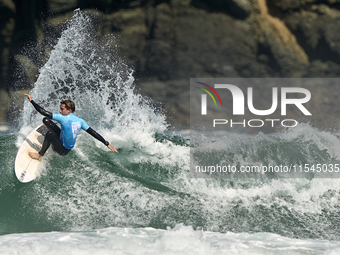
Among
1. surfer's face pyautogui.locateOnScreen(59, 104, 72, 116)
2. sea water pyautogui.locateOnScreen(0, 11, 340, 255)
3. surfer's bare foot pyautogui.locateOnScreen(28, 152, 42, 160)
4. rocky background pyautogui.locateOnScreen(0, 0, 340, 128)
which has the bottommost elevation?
sea water pyautogui.locateOnScreen(0, 11, 340, 255)

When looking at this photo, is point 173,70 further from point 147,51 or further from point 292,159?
point 292,159

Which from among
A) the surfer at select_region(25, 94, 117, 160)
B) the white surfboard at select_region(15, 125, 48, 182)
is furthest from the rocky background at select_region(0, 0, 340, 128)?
the surfer at select_region(25, 94, 117, 160)

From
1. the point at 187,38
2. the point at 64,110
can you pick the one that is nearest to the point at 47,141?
the point at 64,110

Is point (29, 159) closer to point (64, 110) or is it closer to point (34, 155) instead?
point (34, 155)

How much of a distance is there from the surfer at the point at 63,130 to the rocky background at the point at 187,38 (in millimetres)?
3775

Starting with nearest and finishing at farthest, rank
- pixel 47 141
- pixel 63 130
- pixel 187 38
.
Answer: pixel 63 130 → pixel 47 141 → pixel 187 38

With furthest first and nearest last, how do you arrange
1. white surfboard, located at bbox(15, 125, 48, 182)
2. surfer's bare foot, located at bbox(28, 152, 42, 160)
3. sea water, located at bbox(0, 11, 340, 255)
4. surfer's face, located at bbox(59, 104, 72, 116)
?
surfer's bare foot, located at bbox(28, 152, 42, 160), white surfboard, located at bbox(15, 125, 48, 182), surfer's face, located at bbox(59, 104, 72, 116), sea water, located at bbox(0, 11, 340, 255)

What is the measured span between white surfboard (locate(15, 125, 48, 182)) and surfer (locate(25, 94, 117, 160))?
0.26 ft

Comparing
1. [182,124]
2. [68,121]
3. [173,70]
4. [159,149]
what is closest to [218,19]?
[173,70]

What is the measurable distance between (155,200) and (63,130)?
1.41 meters

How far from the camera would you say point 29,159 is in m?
5.00

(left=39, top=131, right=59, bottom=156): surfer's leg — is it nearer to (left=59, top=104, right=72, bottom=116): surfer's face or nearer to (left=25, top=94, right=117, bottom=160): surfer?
(left=25, top=94, right=117, bottom=160): surfer

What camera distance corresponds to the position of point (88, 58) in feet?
27.5

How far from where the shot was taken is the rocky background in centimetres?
813
